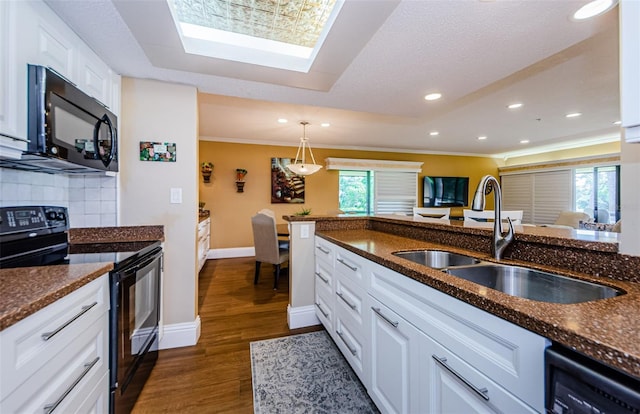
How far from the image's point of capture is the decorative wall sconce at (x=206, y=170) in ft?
15.8

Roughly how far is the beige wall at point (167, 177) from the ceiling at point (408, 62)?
0.19 metres

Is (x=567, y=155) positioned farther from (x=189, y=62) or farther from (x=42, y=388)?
(x=42, y=388)

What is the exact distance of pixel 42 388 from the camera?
0.84 meters

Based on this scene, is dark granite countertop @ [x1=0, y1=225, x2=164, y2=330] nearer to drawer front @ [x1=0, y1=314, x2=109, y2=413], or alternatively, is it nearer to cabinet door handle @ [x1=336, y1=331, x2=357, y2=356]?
drawer front @ [x1=0, y1=314, x2=109, y2=413]

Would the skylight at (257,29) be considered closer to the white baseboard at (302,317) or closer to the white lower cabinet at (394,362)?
the white lower cabinet at (394,362)

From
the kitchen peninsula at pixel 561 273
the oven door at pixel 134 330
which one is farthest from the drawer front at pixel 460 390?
the oven door at pixel 134 330

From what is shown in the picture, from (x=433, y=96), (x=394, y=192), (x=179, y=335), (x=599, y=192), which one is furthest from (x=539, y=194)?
(x=179, y=335)

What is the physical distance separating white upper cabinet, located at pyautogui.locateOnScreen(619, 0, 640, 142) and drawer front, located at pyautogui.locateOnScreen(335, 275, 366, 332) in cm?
123

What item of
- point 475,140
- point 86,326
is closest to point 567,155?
point 475,140

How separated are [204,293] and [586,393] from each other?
340 cm

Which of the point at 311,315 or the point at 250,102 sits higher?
the point at 250,102

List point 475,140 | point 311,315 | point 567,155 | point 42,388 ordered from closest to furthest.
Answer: point 42,388
point 311,315
point 475,140
point 567,155

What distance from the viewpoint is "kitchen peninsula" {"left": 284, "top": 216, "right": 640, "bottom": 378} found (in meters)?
0.54

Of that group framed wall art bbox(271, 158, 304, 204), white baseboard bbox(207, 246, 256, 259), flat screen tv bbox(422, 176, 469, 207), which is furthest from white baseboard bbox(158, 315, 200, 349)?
flat screen tv bbox(422, 176, 469, 207)
